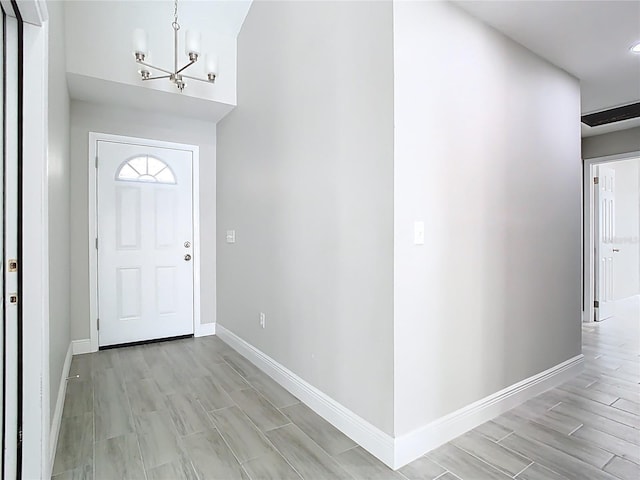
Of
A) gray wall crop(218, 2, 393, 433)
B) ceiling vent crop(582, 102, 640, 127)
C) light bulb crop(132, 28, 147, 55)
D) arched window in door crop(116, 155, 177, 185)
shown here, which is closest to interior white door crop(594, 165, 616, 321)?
ceiling vent crop(582, 102, 640, 127)

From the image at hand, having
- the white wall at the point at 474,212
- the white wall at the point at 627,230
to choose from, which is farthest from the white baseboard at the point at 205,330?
the white wall at the point at 627,230

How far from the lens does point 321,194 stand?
2354 mm

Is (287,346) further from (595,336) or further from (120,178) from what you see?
(595,336)

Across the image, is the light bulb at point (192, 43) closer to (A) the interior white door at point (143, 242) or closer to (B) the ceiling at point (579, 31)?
(A) the interior white door at point (143, 242)

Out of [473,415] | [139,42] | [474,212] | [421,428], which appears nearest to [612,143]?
[474,212]

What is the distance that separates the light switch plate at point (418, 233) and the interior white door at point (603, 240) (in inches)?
169

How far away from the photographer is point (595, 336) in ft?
13.8

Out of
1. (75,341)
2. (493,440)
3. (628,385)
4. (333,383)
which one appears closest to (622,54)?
(628,385)

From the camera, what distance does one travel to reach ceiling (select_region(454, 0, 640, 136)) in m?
2.14

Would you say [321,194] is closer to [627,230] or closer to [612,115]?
[612,115]

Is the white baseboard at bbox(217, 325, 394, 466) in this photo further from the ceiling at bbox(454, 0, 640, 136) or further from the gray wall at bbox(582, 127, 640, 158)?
the gray wall at bbox(582, 127, 640, 158)

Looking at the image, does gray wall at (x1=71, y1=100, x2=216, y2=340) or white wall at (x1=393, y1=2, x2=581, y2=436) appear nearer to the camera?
white wall at (x1=393, y1=2, x2=581, y2=436)

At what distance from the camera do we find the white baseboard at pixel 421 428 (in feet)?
6.15

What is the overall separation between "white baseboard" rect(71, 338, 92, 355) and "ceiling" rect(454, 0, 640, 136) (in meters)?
4.07
